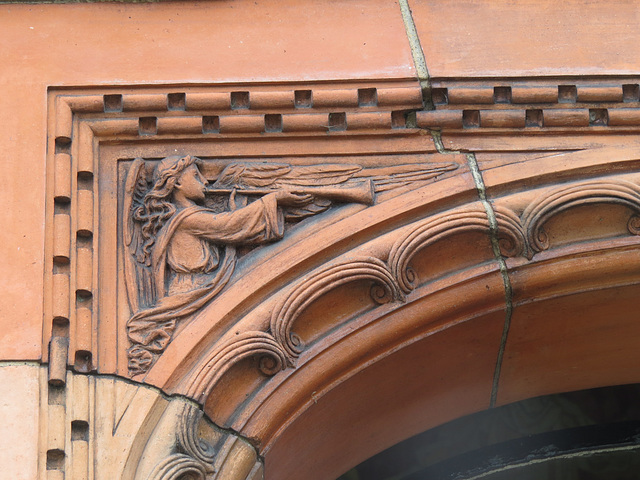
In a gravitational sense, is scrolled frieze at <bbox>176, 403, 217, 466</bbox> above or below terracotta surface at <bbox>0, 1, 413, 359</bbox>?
below

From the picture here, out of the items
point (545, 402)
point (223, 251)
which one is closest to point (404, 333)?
point (223, 251)

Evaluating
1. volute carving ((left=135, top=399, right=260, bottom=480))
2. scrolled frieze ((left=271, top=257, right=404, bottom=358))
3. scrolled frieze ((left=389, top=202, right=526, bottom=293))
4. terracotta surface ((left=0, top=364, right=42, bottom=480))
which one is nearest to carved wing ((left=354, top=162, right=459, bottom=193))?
scrolled frieze ((left=389, top=202, right=526, bottom=293))

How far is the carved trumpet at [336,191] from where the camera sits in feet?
11.1

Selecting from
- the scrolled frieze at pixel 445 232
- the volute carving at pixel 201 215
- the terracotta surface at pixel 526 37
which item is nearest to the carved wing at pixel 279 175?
the volute carving at pixel 201 215

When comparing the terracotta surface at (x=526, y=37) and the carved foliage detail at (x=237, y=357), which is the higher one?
the terracotta surface at (x=526, y=37)

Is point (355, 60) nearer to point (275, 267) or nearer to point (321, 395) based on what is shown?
point (275, 267)

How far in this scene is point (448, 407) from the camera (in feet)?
12.2

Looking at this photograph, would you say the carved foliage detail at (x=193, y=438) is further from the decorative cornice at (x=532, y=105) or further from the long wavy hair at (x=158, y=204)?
the decorative cornice at (x=532, y=105)

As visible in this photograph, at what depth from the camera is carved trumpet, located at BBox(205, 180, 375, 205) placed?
3.39 metres

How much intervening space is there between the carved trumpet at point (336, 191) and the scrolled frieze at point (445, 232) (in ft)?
0.52

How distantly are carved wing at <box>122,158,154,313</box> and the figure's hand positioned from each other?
377 millimetres

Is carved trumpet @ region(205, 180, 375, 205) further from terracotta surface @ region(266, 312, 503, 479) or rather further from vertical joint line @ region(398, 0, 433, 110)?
terracotta surface @ region(266, 312, 503, 479)

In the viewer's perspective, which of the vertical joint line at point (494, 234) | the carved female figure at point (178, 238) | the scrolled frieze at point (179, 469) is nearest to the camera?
the scrolled frieze at point (179, 469)

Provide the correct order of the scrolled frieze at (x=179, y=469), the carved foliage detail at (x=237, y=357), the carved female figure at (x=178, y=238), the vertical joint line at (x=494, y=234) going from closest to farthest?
the scrolled frieze at (x=179, y=469), the carved foliage detail at (x=237, y=357), the carved female figure at (x=178, y=238), the vertical joint line at (x=494, y=234)
